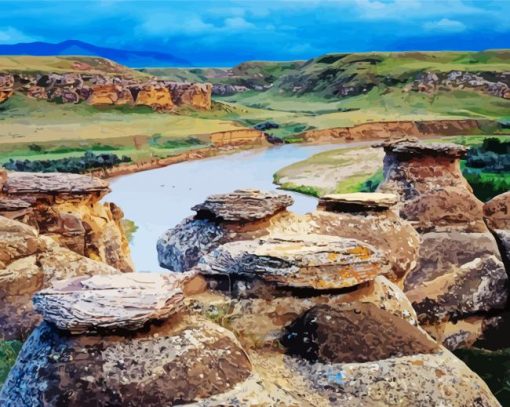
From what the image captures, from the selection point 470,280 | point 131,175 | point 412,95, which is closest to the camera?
point 470,280

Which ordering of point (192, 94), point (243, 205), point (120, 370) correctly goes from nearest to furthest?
1. point (120, 370)
2. point (243, 205)
3. point (192, 94)

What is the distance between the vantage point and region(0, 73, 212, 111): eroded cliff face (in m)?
12.9

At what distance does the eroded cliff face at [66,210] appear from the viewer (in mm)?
8016

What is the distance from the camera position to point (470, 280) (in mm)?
8719

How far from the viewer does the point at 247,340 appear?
4.36 metres

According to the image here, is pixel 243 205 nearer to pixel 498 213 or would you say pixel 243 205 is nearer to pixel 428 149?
pixel 498 213

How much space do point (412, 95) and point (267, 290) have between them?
12172 millimetres

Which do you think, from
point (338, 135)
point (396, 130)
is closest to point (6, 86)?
point (338, 135)

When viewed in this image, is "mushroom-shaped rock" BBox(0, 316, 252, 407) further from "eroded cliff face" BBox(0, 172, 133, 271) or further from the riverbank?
the riverbank

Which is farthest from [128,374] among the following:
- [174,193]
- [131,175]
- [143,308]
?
[131,175]

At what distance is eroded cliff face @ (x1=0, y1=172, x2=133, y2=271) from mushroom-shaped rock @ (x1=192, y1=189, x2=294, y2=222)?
1943 mm

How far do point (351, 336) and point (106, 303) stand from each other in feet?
4.43

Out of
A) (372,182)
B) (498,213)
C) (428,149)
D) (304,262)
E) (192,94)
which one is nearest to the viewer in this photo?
(304,262)

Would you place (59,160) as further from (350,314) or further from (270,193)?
(350,314)
